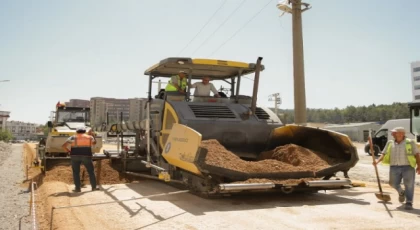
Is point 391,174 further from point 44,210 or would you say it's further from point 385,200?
point 44,210

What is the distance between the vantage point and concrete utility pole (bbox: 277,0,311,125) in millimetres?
20453

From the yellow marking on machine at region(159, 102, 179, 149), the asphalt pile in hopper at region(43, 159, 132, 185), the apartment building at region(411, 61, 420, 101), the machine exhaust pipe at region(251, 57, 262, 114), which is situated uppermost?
the apartment building at region(411, 61, 420, 101)

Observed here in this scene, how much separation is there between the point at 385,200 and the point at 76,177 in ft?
20.1

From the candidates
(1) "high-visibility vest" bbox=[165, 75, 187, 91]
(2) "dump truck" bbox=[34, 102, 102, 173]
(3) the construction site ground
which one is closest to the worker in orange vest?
(3) the construction site ground

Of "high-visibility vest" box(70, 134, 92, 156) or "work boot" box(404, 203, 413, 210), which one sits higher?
"high-visibility vest" box(70, 134, 92, 156)

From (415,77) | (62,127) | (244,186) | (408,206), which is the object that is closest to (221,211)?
(244,186)

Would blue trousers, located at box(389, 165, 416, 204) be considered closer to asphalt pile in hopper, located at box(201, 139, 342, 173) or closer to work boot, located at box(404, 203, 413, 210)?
work boot, located at box(404, 203, 413, 210)

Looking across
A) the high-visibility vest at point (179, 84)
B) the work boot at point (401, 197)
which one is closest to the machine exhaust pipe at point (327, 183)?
the work boot at point (401, 197)

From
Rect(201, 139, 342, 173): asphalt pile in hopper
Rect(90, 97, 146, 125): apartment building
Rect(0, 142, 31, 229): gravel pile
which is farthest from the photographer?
Rect(90, 97, 146, 125): apartment building

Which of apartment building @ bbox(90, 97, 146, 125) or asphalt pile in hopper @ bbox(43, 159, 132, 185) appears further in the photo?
apartment building @ bbox(90, 97, 146, 125)

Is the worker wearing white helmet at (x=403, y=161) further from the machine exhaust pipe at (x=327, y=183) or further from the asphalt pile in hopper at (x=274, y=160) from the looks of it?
the asphalt pile in hopper at (x=274, y=160)

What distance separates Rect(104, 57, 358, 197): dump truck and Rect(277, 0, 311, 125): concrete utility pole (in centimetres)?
1145

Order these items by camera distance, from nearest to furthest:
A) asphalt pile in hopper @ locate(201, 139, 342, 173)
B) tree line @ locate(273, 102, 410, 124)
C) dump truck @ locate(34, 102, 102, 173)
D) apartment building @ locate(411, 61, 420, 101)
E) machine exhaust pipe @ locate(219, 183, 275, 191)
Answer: machine exhaust pipe @ locate(219, 183, 275, 191) < asphalt pile in hopper @ locate(201, 139, 342, 173) < dump truck @ locate(34, 102, 102, 173) < apartment building @ locate(411, 61, 420, 101) < tree line @ locate(273, 102, 410, 124)

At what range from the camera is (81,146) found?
8.77 metres
